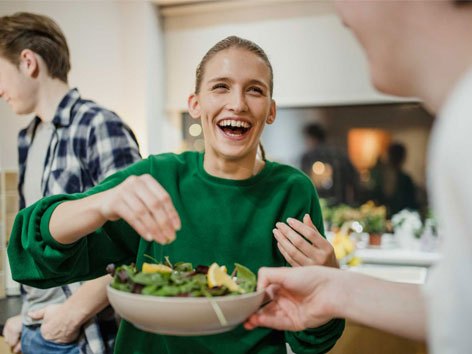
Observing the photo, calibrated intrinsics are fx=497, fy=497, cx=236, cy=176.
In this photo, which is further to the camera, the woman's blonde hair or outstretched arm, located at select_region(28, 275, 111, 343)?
outstretched arm, located at select_region(28, 275, 111, 343)

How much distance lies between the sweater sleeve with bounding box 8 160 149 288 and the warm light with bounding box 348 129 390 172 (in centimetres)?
359

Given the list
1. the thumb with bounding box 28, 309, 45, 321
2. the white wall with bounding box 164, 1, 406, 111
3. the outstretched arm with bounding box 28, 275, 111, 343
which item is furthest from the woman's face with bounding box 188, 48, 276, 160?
the white wall with bounding box 164, 1, 406, 111

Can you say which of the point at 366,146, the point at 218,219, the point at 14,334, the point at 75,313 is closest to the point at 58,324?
the point at 75,313

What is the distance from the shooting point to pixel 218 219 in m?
1.19

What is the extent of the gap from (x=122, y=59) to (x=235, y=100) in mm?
3557

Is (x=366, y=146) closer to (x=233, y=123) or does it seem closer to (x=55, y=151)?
(x=55, y=151)

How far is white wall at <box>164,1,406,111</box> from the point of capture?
450 cm

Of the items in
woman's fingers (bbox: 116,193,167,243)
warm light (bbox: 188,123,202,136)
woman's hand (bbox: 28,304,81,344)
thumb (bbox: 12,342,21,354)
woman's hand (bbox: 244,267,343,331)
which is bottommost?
thumb (bbox: 12,342,21,354)

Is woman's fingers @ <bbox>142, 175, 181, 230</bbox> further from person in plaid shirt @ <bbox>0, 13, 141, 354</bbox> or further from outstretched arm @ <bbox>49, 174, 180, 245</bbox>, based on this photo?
person in plaid shirt @ <bbox>0, 13, 141, 354</bbox>

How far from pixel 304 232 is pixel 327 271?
0.41ft

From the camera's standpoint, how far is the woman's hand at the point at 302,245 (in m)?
1.04

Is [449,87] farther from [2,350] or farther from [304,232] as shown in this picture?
[2,350]

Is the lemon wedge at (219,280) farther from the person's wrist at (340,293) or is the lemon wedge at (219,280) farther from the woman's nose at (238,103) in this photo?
the woman's nose at (238,103)

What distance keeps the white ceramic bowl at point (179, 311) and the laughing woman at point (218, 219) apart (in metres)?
0.26
